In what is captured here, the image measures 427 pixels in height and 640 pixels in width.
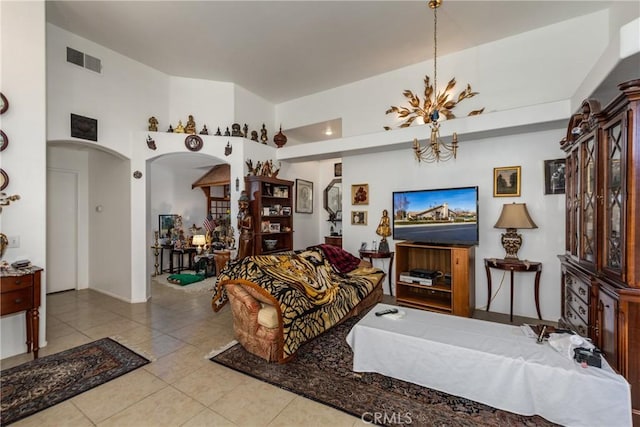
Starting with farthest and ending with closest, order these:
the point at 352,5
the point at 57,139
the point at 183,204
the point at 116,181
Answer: the point at 183,204
the point at 116,181
the point at 57,139
the point at 352,5

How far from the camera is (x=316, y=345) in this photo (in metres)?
2.81

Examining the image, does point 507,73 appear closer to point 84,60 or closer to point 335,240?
point 335,240

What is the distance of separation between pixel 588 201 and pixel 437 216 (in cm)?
168

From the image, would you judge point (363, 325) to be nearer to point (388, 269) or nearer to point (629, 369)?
point (629, 369)

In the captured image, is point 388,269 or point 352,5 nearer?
point 352,5

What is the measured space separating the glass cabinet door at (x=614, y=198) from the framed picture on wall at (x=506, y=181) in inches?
65.3

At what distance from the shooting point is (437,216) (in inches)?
153

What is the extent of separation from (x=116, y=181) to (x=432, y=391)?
5055mm

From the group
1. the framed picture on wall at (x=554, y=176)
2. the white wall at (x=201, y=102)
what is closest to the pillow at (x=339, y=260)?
the framed picture on wall at (x=554, y=176)

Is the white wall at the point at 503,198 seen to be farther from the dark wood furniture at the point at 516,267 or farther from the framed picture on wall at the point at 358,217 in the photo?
the framed picture on wall at the point at 358,217

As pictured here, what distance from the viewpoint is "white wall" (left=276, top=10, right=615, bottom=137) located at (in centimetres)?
329

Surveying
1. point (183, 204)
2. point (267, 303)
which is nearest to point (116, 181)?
point (183, 204)

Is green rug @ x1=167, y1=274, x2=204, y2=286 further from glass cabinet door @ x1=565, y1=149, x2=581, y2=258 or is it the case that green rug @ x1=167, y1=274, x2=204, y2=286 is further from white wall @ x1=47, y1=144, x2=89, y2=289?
glass cabinet door @ x1=565, y1=149, x2=581, y2=258

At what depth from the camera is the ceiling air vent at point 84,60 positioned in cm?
361
